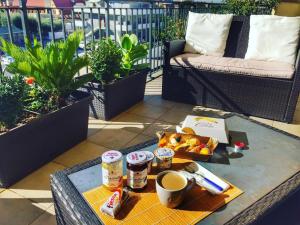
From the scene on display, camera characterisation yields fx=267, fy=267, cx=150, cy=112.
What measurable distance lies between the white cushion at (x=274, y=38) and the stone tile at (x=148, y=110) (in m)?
1.18

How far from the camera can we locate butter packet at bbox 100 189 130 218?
0.91 meters

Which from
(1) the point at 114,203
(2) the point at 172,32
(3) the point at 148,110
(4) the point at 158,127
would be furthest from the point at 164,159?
(2) the point at 172,32

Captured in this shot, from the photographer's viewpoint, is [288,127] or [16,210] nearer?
[16,210]

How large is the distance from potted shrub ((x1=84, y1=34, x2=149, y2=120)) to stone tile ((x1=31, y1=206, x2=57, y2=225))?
1.29m

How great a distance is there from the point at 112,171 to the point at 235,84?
219 cm

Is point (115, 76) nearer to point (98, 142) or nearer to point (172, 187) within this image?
point (98, 142)

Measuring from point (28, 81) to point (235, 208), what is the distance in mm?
1613

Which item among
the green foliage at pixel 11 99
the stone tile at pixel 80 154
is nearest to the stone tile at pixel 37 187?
the stone tile at pixel 80 154

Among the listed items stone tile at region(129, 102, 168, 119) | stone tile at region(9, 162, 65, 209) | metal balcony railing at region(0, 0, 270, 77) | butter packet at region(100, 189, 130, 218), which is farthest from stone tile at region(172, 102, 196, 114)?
butter packet at region(100, 189, 130, 218)

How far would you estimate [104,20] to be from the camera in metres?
3.46

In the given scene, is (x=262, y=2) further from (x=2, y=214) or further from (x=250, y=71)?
(x=2, y=214)

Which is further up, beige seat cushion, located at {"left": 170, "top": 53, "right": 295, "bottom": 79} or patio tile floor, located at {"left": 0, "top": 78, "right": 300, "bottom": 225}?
beige seat cushion, located at {"left": 170, "top": 53, "right": 295, "bottom": 79}

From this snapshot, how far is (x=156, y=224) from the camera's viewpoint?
2.89 ft

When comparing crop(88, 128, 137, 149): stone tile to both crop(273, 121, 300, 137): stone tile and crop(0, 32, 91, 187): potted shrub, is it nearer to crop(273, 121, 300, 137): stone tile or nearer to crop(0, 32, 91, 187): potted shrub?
crop(0, 32, 91, 187): potted shrub
